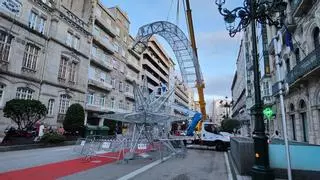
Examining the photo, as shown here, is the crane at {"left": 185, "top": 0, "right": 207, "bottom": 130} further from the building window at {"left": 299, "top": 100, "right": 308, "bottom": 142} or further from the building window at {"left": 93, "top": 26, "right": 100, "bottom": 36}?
the building window at {"left": 93, "top": 26, "right": 100, "bottom": 36}

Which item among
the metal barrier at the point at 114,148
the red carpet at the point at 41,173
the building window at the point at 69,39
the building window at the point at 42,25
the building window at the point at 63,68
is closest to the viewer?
the red carpet at the point at 41,173

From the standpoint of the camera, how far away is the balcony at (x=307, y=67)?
12961mm

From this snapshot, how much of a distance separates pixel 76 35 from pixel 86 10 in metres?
5.36

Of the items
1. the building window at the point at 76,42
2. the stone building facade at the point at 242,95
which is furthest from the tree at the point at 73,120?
the stone building facade at the point at 242,95

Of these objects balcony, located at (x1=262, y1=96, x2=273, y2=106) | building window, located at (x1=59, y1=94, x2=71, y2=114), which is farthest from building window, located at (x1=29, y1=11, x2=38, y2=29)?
balcony, located at (x1=262, y1=96, x2=273, y2=106)

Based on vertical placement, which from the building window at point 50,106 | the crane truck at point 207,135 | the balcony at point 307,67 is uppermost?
the balcony at point 307,67

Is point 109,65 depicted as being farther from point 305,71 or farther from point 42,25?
point 305,71

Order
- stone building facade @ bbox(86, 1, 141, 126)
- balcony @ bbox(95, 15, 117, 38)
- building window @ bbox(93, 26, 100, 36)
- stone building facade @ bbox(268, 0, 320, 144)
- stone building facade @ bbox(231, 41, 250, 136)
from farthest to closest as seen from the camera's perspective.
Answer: stone building facade @ bbox(231, 41, 250, 136) → balcony @ bbox(95, 15, 117, 38) → building window @ bbox(93, 26, 100, 36) → stone building facade @ bbox(86, 1, 141, 126) → stone building facade @ bbox(268, 0, 320, 144)

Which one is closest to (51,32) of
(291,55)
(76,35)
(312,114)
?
(76,35)

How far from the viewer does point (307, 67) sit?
14.4m

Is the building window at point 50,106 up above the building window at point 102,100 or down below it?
below

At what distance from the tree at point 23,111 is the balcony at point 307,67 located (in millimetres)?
19384

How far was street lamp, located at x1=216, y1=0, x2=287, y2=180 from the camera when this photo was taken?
254 inches

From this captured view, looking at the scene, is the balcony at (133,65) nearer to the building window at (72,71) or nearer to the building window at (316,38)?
the building window at (72,71)
